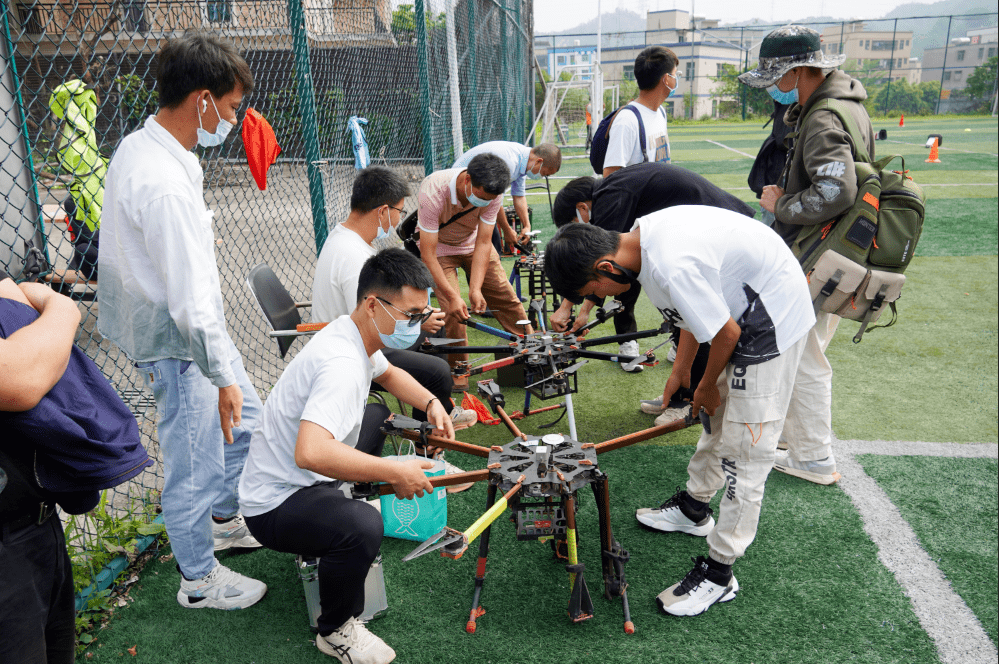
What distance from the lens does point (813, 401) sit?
341 centimetres

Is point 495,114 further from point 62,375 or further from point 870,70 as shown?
point 870,70

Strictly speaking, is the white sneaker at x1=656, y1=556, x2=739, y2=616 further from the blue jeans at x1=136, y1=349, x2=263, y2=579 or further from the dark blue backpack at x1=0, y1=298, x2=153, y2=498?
the dark blue backpack at x1=0, y1=298, x2=153, y2=498

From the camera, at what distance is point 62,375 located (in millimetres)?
1583

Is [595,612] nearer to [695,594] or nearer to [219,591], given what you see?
[695,594]

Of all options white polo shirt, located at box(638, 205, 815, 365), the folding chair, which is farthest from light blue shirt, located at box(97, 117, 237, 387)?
white polo shirt, located at box(638, 205, 815, 365)

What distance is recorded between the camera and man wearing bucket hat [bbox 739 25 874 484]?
9.65 feet

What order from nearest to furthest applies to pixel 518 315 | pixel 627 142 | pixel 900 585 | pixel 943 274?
pixel 900 585 → pixel 627 142 → pixel 518 315 → pixel 943 274

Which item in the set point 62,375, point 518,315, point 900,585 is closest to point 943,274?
point 518,315

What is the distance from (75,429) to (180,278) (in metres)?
0.73

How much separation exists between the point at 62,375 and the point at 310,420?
71 cm

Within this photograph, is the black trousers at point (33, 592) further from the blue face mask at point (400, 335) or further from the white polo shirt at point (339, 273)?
the white polo shirt at point (339, 273)

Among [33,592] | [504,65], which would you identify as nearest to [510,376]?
[33,592]

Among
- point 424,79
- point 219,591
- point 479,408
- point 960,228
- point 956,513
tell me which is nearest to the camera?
point 219,591

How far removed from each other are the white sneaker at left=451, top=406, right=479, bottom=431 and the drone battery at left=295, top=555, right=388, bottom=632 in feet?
5.17
